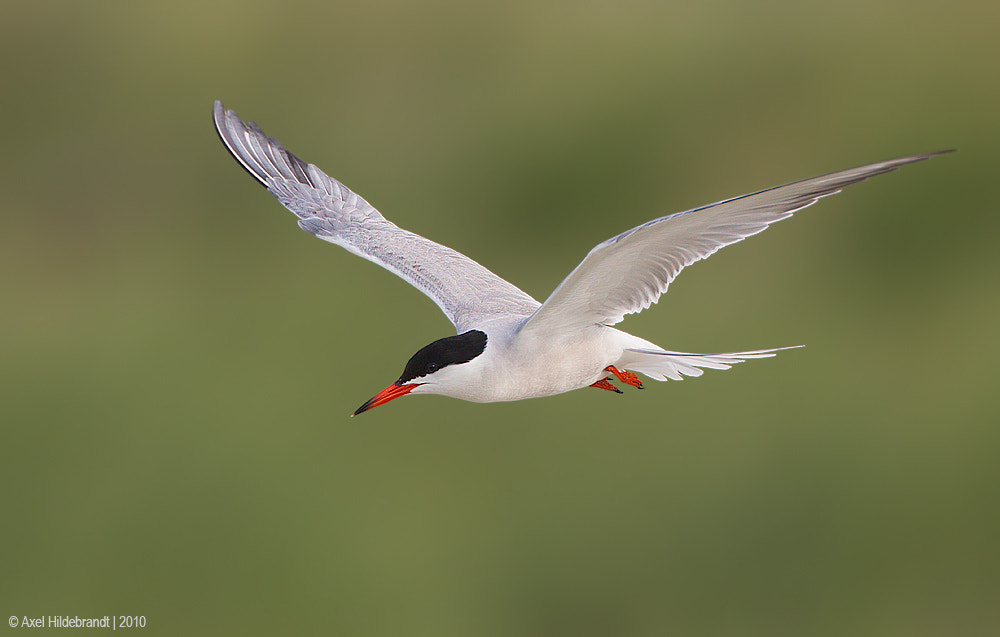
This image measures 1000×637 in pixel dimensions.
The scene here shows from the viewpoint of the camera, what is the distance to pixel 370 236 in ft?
14.2

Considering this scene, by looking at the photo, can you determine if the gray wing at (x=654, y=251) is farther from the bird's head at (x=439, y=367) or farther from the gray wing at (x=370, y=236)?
the gray wing at (x=370, y=236)

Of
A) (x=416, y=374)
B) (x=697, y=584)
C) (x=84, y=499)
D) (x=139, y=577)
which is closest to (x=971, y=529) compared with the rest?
(x=697, y=584)

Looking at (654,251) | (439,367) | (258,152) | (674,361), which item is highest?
(258,152)

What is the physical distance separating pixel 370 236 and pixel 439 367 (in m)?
1.28

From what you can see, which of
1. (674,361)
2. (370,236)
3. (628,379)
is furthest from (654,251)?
(370,236)

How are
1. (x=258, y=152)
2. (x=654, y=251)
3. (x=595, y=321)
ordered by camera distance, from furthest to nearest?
(x=258, y=152)
(x=595, y=321)
(x=654, y=251)

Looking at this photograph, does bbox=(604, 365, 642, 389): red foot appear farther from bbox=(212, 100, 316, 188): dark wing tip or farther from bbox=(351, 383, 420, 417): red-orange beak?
bbox=(212, 100, 316, 188): dark wing tip

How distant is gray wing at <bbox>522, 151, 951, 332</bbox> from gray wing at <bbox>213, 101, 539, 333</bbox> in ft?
1.64

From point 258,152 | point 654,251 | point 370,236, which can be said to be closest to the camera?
point 654,251

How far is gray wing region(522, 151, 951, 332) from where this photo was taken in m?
2.80

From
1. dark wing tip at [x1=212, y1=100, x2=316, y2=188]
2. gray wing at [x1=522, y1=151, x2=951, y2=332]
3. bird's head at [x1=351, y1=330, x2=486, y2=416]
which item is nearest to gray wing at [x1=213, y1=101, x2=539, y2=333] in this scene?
dark wing tip at [x1=212, y1=100, x2=316, y2=188]

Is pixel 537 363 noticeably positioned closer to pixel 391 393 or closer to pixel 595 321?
pixel 595 321

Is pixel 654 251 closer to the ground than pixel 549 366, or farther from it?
farther from it

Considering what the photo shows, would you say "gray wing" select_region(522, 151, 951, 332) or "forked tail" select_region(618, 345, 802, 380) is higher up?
"gray wing" select_region(522, 151, 951, 332)
